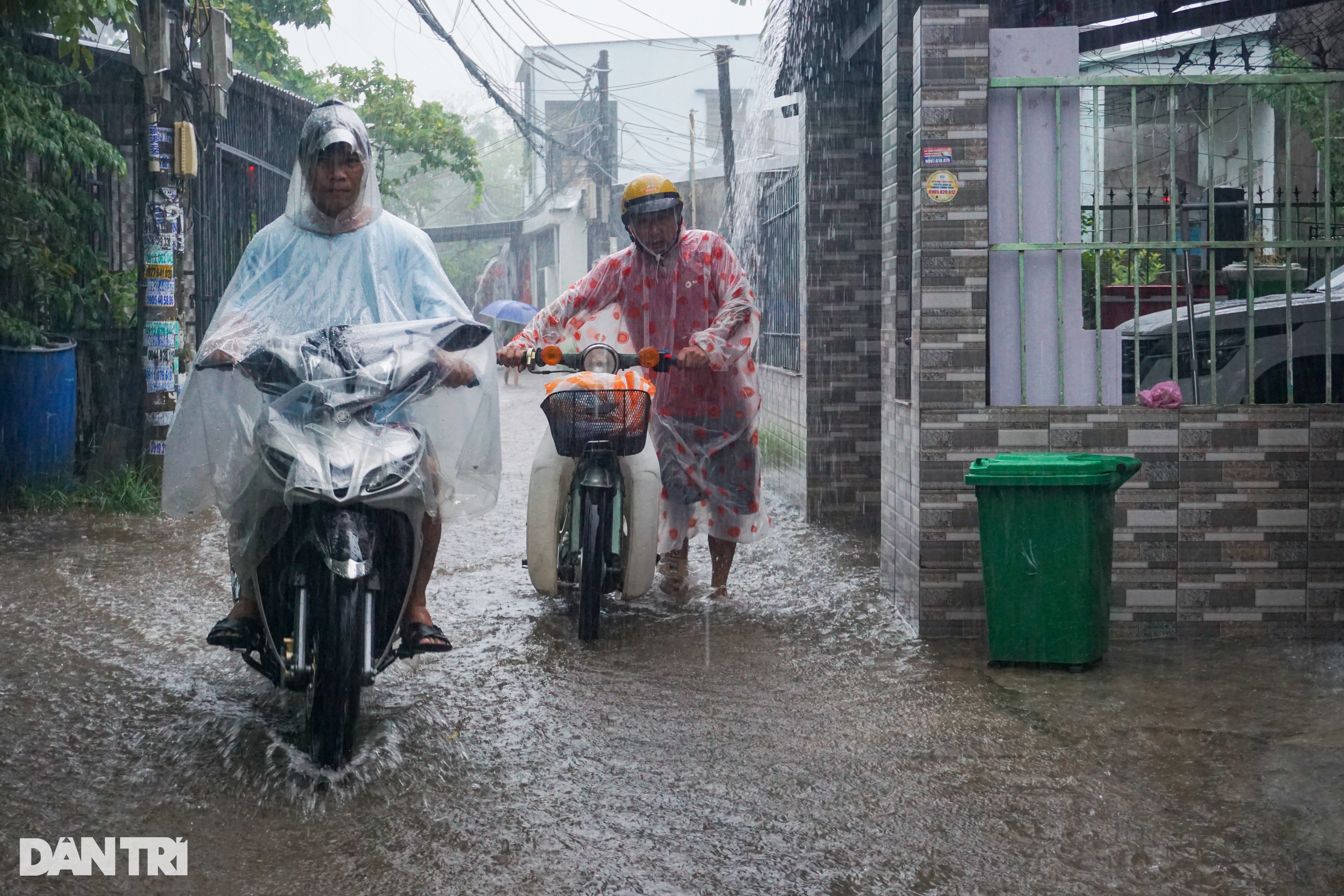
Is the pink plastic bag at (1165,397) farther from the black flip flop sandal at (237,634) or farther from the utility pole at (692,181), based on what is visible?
the utility pole at (692,181)

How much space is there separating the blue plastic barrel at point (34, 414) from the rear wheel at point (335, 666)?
650 centimetres

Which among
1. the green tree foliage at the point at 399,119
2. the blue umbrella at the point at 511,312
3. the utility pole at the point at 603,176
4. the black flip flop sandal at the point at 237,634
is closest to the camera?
the black flip flop sandal at the point at 237,634

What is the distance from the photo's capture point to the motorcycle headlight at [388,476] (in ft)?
12.5

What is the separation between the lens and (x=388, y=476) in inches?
152

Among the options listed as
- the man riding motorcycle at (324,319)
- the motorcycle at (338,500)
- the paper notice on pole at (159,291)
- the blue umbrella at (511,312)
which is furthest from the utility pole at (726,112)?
the motorcycle at (338,500)

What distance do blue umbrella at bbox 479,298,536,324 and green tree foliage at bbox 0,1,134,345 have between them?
2036 cm

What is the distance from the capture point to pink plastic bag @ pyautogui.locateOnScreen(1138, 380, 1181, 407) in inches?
218

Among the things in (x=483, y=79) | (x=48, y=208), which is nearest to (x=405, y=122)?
(x=483, y=79)

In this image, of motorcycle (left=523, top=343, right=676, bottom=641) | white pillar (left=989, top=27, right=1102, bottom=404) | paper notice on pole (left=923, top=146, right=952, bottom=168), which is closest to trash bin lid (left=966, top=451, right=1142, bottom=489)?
white pillar (left=989, top=27, right=1102, bottom=404)

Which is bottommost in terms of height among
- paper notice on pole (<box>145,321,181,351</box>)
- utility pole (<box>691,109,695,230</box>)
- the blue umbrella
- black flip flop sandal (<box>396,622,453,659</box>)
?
black flip flop sandal (<box>396,622,453,659</box>)

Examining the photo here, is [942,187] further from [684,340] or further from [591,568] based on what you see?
[591,568]

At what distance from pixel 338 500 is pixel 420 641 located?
0.71 meters

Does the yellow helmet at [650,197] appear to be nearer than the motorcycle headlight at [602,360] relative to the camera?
No

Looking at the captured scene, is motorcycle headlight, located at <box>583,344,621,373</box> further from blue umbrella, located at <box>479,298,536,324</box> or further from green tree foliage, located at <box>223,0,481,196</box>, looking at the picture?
blue umbrella, located at <box>479,298,536,324</box>
